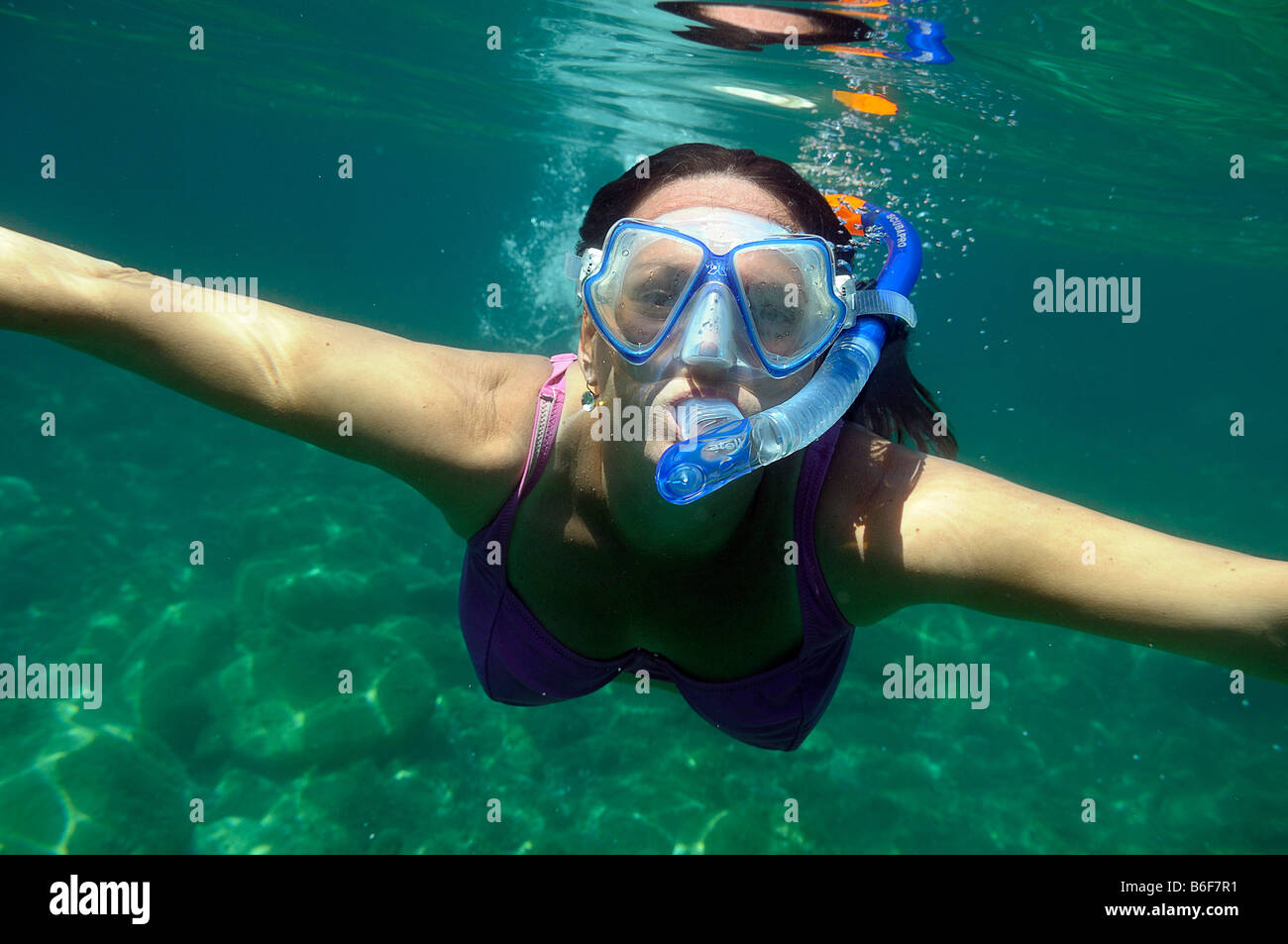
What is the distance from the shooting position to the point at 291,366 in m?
2.43

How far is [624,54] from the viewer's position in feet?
45.9

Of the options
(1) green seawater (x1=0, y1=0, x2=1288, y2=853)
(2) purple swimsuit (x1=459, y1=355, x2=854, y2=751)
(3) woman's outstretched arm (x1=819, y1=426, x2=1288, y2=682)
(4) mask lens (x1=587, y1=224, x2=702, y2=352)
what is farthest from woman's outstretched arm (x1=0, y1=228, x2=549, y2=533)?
(1) green seawater (x1=0, y1=0, x2=1288, y2=853)

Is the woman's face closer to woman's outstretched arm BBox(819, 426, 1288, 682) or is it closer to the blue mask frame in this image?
the blue mask frame

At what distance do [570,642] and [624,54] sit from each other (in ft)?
45.9

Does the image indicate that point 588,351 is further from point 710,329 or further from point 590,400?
point 710,329

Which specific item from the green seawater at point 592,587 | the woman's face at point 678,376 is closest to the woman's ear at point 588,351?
the woman's face at point 678,376

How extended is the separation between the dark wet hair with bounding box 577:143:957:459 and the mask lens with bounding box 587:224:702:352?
24 cm

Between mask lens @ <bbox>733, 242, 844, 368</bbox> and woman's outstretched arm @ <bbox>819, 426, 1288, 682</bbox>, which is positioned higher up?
mask lens @ <bbox>733, 242, 844, 368</bbox>

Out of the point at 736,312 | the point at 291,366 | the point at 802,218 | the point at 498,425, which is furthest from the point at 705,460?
the point at 291,366

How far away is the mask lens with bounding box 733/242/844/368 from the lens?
8.02ft

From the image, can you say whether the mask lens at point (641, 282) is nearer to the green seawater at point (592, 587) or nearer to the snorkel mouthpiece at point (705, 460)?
the snorkel mouthpiece at point (705, 460)

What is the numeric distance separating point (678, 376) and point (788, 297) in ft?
1.65

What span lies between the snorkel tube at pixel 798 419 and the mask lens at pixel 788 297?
101 millimetres

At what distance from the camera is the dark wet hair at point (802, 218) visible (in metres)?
2.74
